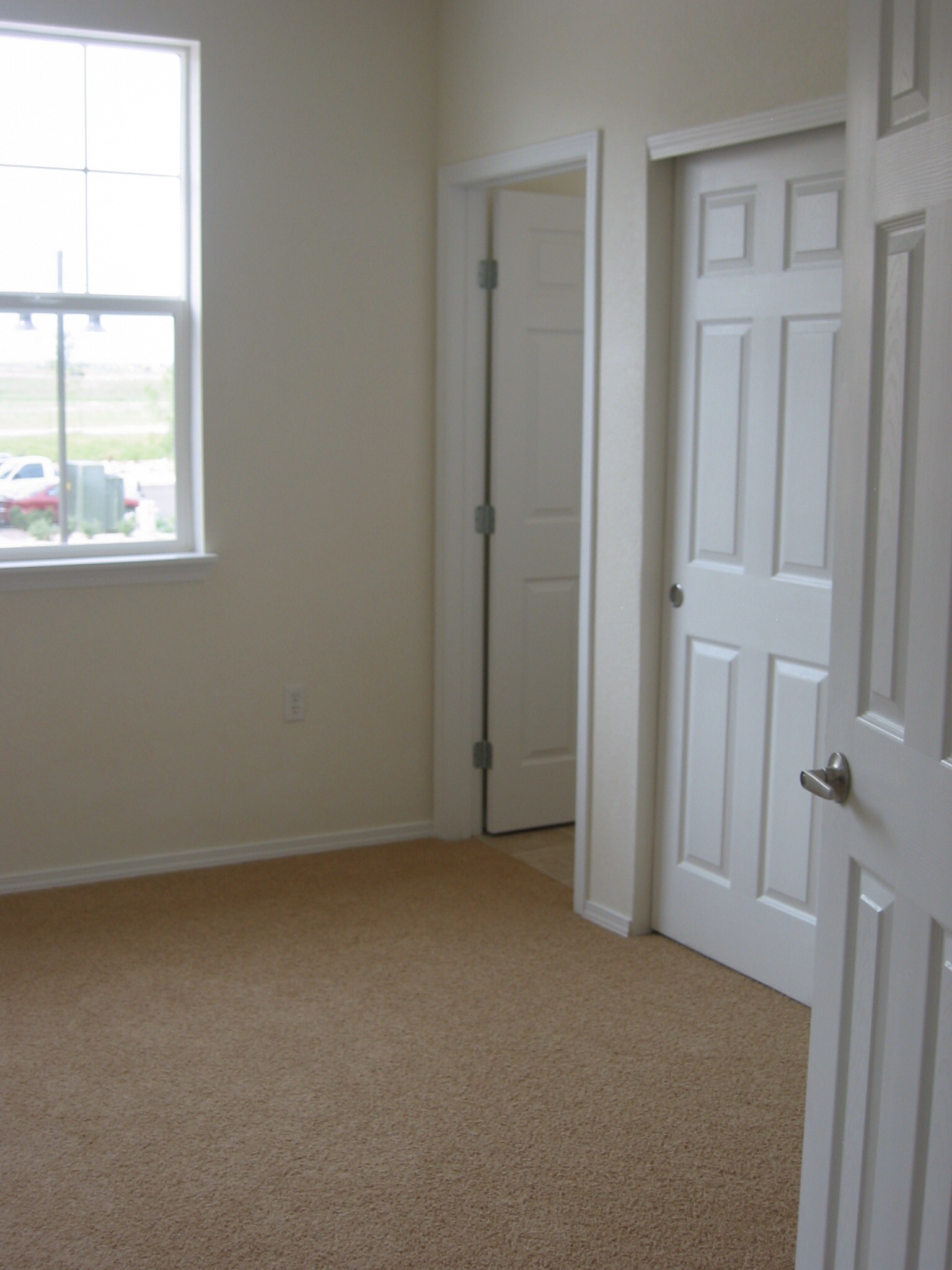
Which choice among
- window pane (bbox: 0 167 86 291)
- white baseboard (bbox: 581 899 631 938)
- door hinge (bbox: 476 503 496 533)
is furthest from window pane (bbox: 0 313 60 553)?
white baseboard (bbox: 581 899 631 938)

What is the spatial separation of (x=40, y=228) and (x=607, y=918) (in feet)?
8.43

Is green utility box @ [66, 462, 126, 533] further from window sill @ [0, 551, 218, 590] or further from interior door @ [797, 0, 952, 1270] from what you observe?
interior door @ [797, 0, 952, 1270]

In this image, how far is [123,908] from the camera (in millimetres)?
3914

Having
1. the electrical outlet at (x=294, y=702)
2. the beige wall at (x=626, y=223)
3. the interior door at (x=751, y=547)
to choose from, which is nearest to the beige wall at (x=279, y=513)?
the electrical outlet at (x=294, y=702)

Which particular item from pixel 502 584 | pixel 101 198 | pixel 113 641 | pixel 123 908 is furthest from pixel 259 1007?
pixel 101 198

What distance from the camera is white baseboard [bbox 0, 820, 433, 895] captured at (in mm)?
4051

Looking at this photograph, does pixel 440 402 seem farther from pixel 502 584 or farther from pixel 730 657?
pixel 730 657

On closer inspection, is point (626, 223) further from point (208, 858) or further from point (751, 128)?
point (208, 858)

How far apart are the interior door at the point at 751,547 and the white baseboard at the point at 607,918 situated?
0.46ft

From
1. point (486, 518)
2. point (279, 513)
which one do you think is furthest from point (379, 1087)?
point (486, 518)

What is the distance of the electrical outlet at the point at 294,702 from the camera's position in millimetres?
4367

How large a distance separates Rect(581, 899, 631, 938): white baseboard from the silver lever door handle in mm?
2060

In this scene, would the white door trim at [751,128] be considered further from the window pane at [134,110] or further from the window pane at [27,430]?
the window pane at [27,430]

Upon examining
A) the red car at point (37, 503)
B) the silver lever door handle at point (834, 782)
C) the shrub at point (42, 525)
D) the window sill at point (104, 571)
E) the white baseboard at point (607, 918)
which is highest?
the red car at point (37, 503)
